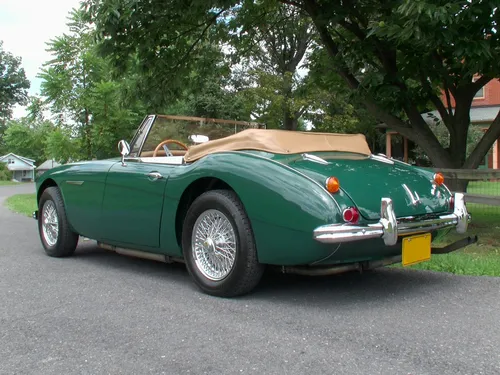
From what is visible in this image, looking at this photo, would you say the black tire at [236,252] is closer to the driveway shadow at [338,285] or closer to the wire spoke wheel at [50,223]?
the driveway shadow at [338,285]

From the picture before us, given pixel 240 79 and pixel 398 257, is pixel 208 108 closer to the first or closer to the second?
pixel 240 79

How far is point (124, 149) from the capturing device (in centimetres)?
488

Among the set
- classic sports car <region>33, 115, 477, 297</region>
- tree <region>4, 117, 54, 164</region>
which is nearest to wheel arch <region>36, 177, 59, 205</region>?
classic sports car <region>33, 115, 477, 297</region>

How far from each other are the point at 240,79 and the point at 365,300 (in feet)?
89.8

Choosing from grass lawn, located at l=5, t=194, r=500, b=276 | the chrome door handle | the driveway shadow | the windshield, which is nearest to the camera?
the driveway shadow

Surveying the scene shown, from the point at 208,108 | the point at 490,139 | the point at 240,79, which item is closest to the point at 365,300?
the point at 490,139

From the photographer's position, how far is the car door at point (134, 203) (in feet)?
13.7

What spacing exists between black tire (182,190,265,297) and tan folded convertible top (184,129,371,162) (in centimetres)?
48

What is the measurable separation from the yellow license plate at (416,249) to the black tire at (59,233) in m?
3.53

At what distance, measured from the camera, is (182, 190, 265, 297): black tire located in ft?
11.4

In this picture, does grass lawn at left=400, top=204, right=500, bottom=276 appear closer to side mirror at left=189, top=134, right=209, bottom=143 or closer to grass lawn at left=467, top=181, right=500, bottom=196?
grass lawn at left=467, top=181, right=500, bottom=196

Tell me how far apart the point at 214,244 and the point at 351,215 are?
108 cm

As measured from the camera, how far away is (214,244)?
372 centimetres

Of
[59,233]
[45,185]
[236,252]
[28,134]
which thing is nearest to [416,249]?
[236,252]
